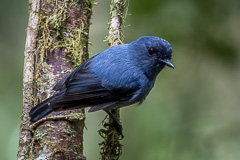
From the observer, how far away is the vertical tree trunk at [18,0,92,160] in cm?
324

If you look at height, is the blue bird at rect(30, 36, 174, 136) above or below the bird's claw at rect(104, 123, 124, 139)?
above

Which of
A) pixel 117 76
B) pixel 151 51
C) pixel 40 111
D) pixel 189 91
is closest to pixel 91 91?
pixel 117 76

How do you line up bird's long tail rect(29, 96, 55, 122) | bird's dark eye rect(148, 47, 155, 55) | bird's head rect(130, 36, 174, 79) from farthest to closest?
bird's dark eye rect(148, 47, 155, 55)
bird's head rect(130, 36, 174, 79)
bird's long tail rect(29, 96, 55, 122)

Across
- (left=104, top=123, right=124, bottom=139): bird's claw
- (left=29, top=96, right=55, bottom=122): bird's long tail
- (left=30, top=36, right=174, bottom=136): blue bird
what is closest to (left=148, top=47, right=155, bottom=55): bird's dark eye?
(left=30, top=36, right=174, bottom=136): blue bird

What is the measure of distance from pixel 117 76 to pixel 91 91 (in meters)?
0.33

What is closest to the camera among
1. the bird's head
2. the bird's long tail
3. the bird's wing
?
the bird's long tail

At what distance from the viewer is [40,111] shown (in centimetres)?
318

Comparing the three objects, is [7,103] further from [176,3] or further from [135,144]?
[176,3]

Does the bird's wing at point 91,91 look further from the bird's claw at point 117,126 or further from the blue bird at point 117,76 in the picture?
the bird's claw at point 117,126

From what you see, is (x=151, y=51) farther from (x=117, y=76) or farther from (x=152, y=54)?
(x=117, y=76)

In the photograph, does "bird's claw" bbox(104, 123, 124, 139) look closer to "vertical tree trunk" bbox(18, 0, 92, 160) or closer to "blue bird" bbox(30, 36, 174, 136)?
"blue bird" bbox(30, 36, 174, 136)

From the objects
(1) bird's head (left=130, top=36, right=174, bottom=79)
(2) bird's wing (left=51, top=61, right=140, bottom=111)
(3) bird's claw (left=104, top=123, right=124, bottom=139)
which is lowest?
(3) bird's claw (left=104, top=123, right=124, bottom=139)

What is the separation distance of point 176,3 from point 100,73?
151 centimetres

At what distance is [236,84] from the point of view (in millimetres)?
5168
